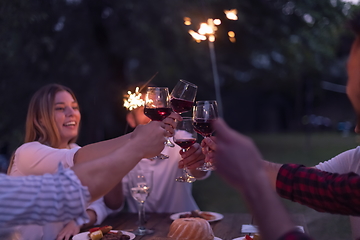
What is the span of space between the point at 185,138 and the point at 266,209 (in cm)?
136

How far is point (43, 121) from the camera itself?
2.84 m

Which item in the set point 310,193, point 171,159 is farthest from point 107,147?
point 171,159

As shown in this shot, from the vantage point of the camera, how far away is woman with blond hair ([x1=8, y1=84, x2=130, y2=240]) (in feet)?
7.79

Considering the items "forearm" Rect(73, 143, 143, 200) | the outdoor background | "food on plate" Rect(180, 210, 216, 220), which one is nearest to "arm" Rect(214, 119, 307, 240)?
"forearm" Rect(73, 143, 143, 200)

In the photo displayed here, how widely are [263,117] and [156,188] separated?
78.2 ft

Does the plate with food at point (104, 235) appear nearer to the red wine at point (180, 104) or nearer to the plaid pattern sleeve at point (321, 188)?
the red wine at point (180, 104)

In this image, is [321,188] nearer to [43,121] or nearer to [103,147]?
[103,147]

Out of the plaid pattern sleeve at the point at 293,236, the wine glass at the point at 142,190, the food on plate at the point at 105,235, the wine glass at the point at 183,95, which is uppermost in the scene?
the wine glass at the point at 183,95

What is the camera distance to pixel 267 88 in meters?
25.6

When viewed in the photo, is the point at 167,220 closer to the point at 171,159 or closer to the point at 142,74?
the point at 171,159

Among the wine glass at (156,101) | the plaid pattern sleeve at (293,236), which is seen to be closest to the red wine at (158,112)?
the wine glass at (156,101)

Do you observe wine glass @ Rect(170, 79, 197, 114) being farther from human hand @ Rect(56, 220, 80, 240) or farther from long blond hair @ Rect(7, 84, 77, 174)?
long blond hair @ Rect(7, 84, 77, 174)

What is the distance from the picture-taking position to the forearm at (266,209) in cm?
98

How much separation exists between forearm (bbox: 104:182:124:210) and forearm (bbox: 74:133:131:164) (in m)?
0.87
